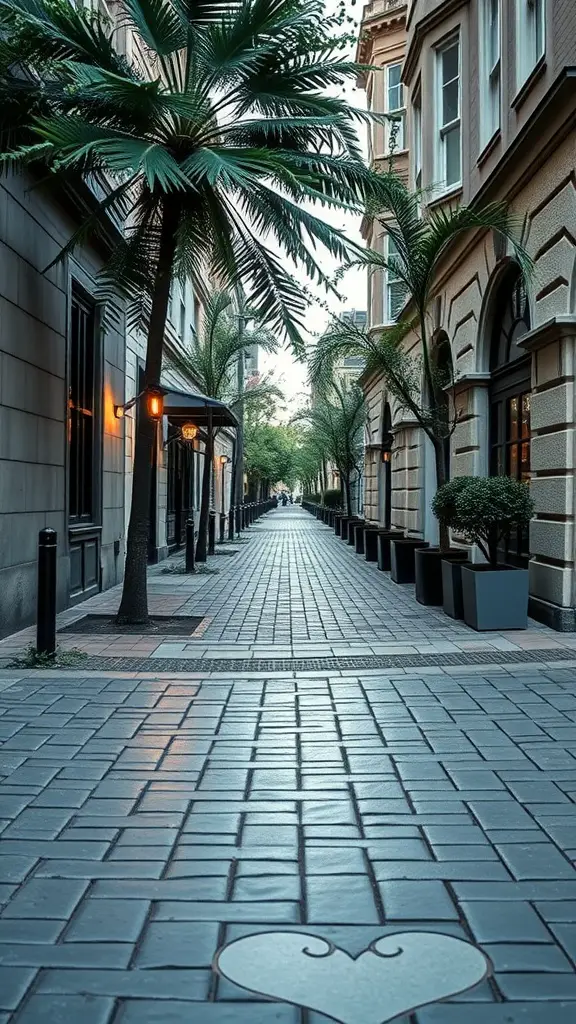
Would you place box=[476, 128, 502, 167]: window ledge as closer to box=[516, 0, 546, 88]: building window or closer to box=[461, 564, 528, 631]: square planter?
box=[516, 0, 546, 88]: building window

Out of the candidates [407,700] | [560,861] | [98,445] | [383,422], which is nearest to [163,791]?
[560,861]

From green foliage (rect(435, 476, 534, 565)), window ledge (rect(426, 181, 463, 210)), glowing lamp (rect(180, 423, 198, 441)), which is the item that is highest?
window ledge (rect(426, 181, 463, 210))

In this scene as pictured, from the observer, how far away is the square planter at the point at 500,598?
9.06m

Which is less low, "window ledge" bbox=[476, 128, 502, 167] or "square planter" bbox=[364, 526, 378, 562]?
"window ledge" bbox=[476, 128, 502, 167]

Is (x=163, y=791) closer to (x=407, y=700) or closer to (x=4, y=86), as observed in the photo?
(x=407, y=700)

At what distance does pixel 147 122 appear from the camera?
835 centimetres

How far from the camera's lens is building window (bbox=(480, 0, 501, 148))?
12484 millimetres

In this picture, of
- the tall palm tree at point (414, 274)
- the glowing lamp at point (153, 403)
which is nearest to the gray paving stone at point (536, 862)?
the glowing lamp at point (153, 403)

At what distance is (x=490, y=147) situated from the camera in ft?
39.7

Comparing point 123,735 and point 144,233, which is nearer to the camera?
point 123,735

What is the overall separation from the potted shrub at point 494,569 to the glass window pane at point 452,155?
7.98m

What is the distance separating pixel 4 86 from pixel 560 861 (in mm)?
7969

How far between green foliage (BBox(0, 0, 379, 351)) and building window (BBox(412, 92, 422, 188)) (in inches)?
329

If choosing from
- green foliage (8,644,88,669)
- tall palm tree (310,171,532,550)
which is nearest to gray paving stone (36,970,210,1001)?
green foliage (8,644,88,669)
